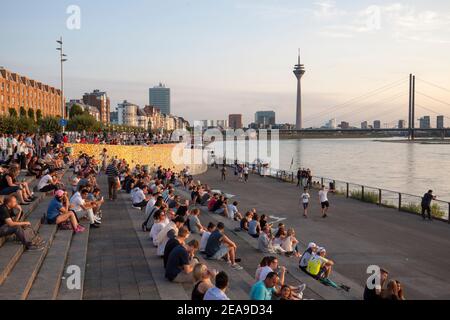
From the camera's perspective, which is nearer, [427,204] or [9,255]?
[9,255]

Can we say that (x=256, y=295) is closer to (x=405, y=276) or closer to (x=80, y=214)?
(x=405, y=276)

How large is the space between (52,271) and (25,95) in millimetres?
81617

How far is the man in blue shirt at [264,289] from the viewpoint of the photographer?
22.6 ft

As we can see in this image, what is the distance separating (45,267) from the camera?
332 inches

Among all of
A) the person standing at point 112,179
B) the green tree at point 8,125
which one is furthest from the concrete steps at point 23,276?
the green tree at point 8,125

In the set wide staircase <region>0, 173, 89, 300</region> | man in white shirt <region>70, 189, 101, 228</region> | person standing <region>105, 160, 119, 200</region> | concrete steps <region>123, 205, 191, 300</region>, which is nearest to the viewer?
wide staircase <region>0, 173, 89, 300</region>

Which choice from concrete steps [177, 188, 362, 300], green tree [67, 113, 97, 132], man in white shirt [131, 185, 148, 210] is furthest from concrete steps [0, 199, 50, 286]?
green tree [67, 113, 97, 132]

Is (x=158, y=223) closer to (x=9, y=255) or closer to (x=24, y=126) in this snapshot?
(x=9, y=255)

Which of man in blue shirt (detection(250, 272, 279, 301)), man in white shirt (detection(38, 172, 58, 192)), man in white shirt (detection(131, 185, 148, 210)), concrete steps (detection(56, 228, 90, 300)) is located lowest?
concrete steps (detection(56, 228, 90, 300))

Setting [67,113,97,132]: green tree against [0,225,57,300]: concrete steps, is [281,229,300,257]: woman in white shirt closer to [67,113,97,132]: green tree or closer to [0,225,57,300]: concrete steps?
[0,225,57,300]: concrete steps

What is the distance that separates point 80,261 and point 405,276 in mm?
7353

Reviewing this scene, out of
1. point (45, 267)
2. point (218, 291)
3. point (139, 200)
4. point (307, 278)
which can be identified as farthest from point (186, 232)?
point (139, 200)

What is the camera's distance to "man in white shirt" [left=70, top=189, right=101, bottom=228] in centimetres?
1226
